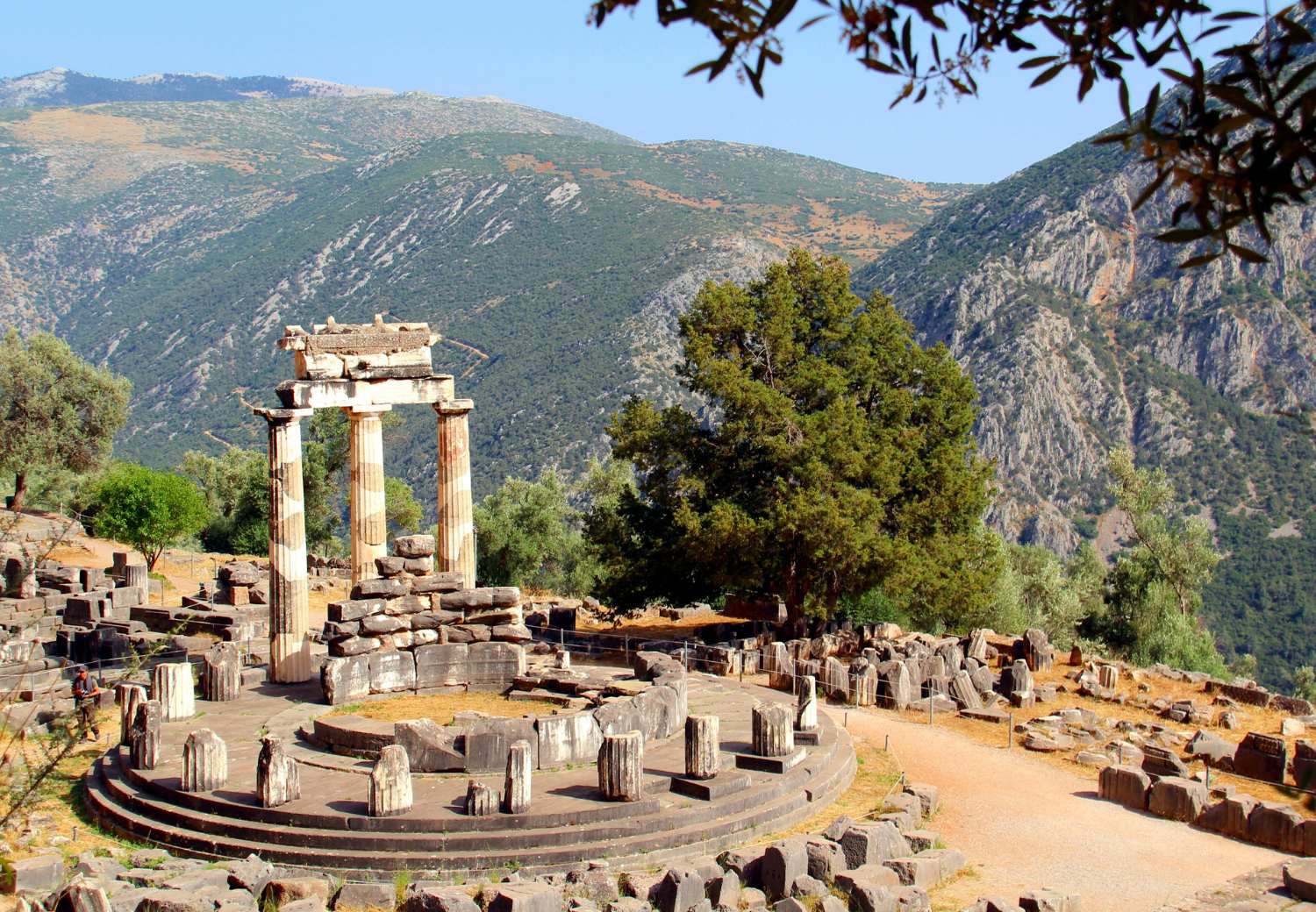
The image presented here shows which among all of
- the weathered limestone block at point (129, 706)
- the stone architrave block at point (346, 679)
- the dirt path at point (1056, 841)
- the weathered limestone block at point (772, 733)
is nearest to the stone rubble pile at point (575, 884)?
the dirt path at point (1056, 841)

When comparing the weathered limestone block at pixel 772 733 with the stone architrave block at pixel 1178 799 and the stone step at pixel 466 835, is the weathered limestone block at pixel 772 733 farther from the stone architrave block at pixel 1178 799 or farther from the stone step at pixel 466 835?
the stone architrave block at pixel 1178 799

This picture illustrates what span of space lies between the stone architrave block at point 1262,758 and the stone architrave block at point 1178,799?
1.95 m

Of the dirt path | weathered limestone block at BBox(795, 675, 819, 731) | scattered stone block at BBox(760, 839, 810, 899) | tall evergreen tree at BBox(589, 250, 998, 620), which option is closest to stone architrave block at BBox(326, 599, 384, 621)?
weathered limestone block at BBox(795, 675, 819, 731)

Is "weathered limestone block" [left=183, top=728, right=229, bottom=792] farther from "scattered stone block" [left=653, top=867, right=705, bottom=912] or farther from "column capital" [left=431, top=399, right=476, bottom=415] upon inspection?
"column capital" [left=431, top=399, right=476, bottom=415]

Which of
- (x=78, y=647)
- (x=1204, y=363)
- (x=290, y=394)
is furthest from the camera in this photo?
(x=1204, y=363)

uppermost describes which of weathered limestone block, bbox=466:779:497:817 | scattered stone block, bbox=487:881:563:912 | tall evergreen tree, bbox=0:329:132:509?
tall evergreen tree, bbox=0:329:132:509

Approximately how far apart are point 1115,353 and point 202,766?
250 ft

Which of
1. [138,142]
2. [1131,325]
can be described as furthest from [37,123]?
[1131,325]

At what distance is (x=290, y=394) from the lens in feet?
78.2

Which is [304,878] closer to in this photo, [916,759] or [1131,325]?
[916,759]

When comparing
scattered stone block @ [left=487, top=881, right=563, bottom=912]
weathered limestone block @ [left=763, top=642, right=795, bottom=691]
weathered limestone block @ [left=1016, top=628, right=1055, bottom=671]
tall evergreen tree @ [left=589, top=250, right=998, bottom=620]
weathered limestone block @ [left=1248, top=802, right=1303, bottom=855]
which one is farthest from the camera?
weathered limestone block @ [left=1016, top=628, right=1055, bottom=671]

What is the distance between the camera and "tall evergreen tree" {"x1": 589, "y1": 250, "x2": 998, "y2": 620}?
2927cm

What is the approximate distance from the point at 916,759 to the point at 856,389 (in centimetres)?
1221

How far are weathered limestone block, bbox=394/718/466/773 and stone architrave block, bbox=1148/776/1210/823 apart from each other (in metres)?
9.71
